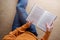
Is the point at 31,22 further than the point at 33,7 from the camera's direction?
No

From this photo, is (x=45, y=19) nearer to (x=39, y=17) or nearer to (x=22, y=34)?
(x=39, y=17)

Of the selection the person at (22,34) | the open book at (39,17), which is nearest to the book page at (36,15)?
the open book at (39,17)

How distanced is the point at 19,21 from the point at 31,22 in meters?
0.12

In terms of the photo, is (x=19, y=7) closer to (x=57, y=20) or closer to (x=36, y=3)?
(x=36, y=3)

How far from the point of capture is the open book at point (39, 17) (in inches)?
55.4

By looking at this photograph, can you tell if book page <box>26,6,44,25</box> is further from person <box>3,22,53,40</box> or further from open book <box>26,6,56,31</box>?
person <box>3,22,53,40</box>

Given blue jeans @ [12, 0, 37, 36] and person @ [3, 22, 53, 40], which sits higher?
blue jeans @ [12, 0, 37, 36]

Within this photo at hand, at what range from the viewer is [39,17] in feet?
4.69

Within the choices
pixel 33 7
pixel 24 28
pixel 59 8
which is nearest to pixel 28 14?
pixel 33 7

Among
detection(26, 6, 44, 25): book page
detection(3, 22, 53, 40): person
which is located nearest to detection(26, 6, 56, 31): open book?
detection(26, 6, 44, 25): book page

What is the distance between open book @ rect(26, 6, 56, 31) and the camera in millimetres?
1406

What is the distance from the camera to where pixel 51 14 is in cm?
143

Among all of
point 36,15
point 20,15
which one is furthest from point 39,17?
point 20,15

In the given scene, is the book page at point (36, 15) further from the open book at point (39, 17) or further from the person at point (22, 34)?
the person at point (22, 34)
